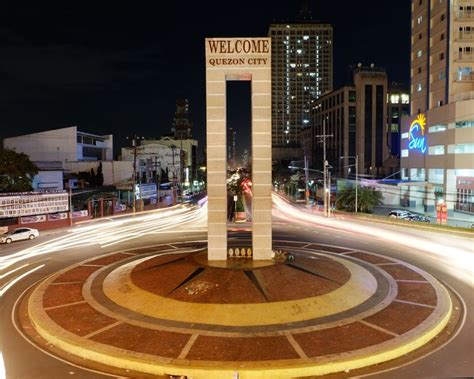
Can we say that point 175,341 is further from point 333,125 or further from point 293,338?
point 333,125

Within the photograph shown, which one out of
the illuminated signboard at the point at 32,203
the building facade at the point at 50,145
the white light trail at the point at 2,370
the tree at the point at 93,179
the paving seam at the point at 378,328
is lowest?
the white light trail at the point at 2,370

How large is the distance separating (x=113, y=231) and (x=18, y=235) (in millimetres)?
9035

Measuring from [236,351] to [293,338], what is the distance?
7.62 ft

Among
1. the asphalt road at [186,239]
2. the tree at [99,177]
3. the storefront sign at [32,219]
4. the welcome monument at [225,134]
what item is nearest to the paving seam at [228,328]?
the asphalt road at [186,239]

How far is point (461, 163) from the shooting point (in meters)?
63.7

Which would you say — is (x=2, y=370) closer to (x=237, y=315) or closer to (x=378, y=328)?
(x=237, y=315)

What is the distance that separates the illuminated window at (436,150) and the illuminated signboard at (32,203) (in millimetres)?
56843

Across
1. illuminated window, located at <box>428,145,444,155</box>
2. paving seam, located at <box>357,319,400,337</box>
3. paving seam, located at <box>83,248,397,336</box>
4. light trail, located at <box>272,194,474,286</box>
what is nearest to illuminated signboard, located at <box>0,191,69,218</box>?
paving seam, located at <box>83,248,397,336</box>

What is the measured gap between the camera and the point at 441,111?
2702 inches

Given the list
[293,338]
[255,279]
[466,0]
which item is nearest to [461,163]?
[466,0]

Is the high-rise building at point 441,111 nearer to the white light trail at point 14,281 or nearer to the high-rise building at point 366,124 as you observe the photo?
the high-rise building at point 366,124

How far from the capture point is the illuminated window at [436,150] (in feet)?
227

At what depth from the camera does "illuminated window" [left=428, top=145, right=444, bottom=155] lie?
227 ft

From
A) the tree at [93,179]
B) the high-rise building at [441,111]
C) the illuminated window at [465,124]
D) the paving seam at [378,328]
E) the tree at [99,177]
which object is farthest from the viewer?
the tree at [99,177]
